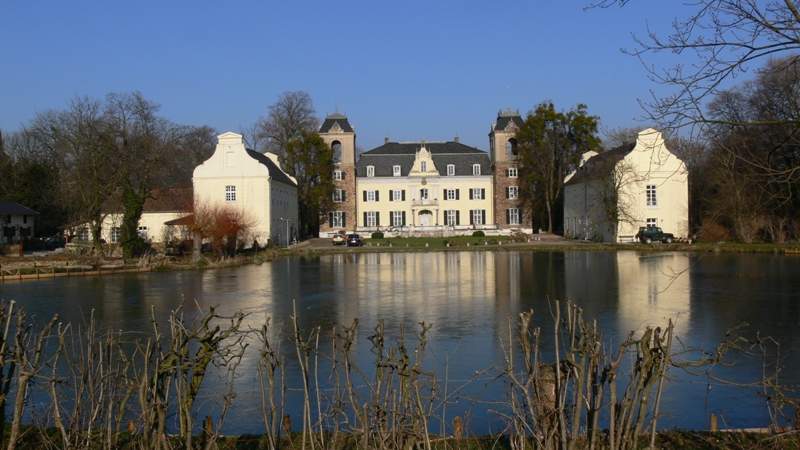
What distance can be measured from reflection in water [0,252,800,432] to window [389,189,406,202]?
39.7 meters

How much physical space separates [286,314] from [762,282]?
16946 millimetres

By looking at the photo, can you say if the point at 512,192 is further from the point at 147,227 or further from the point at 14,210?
the point at 14,210

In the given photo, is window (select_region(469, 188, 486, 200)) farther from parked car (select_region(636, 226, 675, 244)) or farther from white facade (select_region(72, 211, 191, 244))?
white facade (select_region(72, 211, 191, 244))

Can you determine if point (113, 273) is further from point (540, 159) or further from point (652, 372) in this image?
point (540, 159)

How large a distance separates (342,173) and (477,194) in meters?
14.5

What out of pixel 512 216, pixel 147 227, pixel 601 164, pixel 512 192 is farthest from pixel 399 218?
pixel 147 227

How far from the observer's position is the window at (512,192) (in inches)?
3118

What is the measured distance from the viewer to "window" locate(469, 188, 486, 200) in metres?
81.2

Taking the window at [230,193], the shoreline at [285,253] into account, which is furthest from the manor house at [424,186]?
the shoreline at [285,253]

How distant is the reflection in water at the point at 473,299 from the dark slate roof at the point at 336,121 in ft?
131

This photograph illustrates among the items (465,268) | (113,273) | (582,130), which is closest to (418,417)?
(465,268)

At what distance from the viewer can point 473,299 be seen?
23.1m

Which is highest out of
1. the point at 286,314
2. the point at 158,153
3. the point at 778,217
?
the point at 158,153

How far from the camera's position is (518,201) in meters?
78.7
